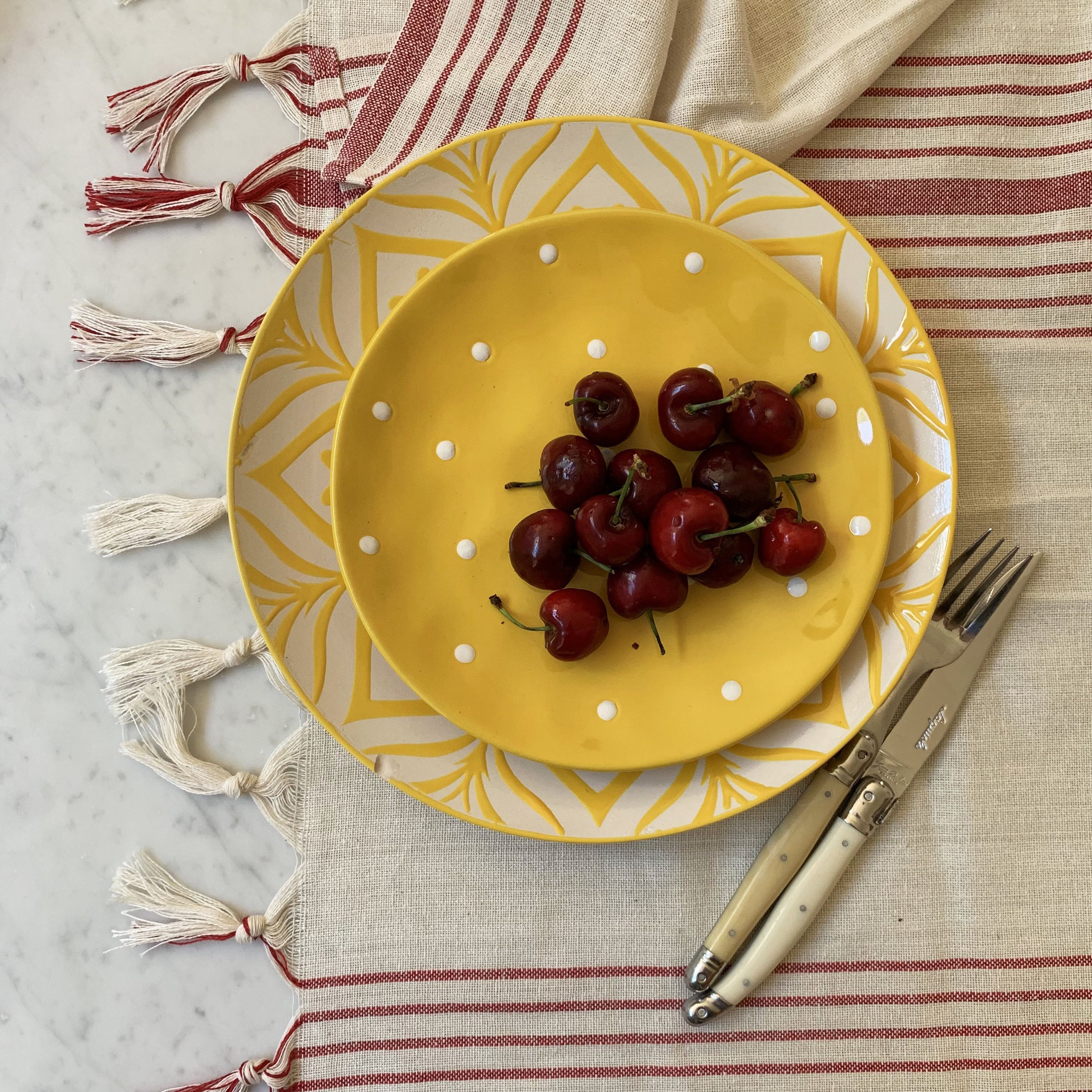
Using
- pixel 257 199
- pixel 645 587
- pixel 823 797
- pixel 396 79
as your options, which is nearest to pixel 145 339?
pixel 257 199

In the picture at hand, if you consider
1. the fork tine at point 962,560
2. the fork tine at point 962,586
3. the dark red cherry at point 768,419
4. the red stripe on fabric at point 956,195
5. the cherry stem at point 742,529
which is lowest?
the fork tine at point 962,586

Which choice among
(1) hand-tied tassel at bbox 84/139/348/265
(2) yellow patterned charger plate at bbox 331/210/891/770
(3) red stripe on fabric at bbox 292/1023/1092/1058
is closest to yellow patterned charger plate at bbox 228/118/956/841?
(2) yellow patterned charger plate at bbox 331/210/891/770

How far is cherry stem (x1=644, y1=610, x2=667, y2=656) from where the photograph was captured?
32.1 inches

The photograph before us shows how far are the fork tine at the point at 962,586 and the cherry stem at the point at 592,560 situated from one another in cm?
36

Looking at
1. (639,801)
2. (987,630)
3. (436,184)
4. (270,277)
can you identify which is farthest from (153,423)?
(987,630)

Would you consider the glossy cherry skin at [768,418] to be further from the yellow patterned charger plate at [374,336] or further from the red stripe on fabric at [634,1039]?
the red stripe on fabric at [634,1039]

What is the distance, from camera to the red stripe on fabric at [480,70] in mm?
891

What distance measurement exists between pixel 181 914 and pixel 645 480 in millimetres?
674

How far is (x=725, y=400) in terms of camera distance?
0.77 meters

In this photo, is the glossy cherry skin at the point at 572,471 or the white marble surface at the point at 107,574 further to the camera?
the white marble surface at the point at 107,574

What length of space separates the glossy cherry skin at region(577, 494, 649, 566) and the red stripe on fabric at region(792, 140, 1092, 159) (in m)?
0.46

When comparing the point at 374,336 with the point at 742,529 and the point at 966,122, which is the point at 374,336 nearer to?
the point at 742,529

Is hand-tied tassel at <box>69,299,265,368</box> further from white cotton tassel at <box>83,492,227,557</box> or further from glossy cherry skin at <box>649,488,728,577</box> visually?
glossy cherry skin at <box>649,488,728,577</box>

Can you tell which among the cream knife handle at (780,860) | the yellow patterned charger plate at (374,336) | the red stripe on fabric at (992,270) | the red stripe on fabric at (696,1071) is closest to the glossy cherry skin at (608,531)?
the yellow patterned charger plate at (374,336)
